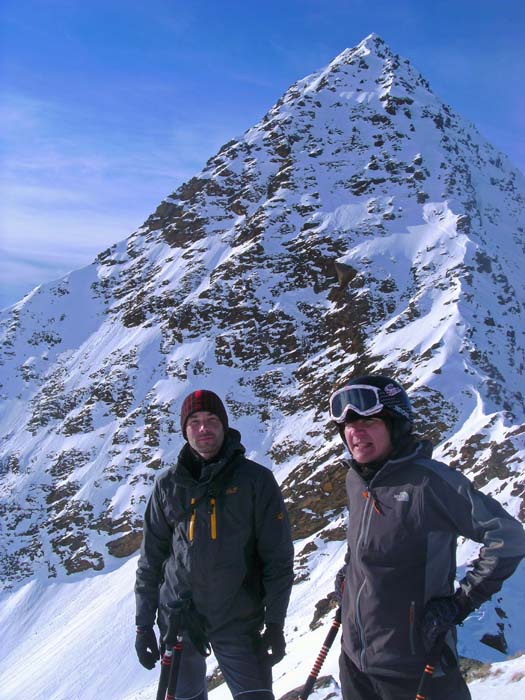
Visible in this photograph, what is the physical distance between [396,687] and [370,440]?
1.53 meters

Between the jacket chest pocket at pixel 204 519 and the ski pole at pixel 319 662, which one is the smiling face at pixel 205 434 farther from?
the ski pole at pixel 319 662

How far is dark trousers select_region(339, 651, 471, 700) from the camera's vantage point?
345 centimetres

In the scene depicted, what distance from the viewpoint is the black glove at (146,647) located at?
4637mm

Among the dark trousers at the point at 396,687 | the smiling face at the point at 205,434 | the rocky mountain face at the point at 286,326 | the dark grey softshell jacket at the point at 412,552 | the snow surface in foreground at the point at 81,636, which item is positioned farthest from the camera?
the rocky mountain face at the point at 286,326

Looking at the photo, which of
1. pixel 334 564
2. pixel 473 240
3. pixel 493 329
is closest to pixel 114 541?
pixel 334 564

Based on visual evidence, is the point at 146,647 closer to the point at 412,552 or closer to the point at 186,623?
the point at 186,623

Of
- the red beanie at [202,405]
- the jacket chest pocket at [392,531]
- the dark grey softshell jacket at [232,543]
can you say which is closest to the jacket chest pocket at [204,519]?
the dark grey softshell jacket at [232,543]

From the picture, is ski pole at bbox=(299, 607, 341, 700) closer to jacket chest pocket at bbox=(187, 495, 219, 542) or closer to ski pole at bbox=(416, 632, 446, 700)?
ski pole at bbox=(416, 632, 446, 700)

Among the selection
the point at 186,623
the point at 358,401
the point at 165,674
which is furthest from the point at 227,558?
the point at 358,401

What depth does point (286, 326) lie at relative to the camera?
6556cm

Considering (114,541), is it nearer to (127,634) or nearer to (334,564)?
(127,634)

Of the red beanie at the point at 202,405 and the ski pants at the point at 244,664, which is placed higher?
the red beanie at the point at 202,405

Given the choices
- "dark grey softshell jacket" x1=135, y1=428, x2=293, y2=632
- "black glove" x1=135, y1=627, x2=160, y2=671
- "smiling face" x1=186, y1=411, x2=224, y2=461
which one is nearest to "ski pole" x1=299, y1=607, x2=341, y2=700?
"dark grey softshell jacket" x1=135, y1=428, x2=293, y2=632

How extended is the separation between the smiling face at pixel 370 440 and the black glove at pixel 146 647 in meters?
2.41
